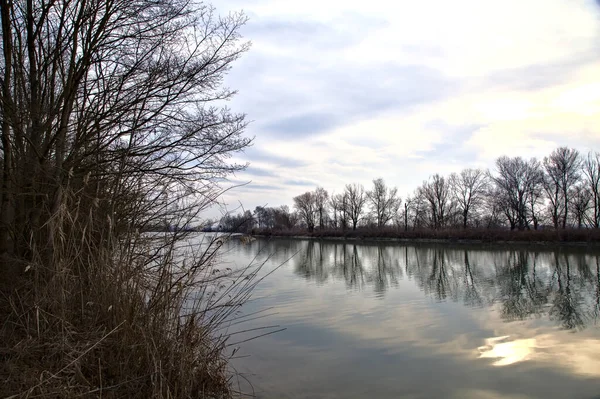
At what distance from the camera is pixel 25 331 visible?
405 centimetres

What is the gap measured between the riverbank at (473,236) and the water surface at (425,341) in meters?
12.9

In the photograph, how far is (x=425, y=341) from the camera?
8.95m

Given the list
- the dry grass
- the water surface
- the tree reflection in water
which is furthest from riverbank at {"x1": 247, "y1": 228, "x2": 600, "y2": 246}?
the dry grass

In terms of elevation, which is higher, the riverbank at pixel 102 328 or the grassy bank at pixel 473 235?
the riverbank at pixel 102 328

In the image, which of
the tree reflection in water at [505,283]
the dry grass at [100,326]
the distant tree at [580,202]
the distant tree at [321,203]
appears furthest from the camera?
the distant tree at [321,203]

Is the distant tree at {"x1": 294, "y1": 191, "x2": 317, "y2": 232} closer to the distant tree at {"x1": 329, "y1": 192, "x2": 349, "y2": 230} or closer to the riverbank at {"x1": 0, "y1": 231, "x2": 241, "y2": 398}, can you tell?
the distant tree at {"x1": 329, "y1": 192, "x2": 349, "y2": 230}

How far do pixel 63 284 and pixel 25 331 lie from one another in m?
0.70

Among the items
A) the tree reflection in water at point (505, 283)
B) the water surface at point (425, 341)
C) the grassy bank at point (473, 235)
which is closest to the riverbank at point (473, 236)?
the grassy bank at point (473, 235)

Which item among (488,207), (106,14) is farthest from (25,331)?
(488,207)

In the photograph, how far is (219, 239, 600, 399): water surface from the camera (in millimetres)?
6441

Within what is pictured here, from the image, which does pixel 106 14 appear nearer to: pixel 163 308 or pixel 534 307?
pixel 163 308

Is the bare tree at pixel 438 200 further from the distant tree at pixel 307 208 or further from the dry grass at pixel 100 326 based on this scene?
the dry grass at pixel 100 326

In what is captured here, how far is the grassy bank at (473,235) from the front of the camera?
39875 mm

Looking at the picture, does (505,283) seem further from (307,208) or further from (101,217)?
(307,208)
